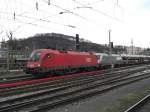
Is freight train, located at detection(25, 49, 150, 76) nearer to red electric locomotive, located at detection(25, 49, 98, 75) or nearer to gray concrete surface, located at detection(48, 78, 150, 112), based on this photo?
red electric locomotive, located at detection(25, 49, 98, 75)

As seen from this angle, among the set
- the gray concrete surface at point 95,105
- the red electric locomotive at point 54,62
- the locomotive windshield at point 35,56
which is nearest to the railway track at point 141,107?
the gray concrete surface at point 95,105

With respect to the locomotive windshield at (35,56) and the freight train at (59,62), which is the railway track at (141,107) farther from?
the locomotive windshield at (35,56)

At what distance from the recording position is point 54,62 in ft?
88.1

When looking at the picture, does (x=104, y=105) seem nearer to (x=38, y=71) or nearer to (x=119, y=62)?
(x=38, y=71)

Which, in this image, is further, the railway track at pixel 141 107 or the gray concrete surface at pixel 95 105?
the gray concrete surface at pixel 95 105

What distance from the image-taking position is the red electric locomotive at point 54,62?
2544 cm

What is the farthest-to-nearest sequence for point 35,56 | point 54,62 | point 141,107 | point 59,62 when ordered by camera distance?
point 59,62 → point 54,62 → point 35,56 → point 141,107

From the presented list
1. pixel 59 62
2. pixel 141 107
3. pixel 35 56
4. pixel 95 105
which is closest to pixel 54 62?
pixel 59 62

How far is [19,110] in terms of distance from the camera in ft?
36.4

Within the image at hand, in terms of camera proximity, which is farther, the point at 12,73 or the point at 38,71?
the point at 12,73

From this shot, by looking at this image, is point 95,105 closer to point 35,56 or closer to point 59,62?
point 35,56

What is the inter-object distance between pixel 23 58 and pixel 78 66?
7991 mm

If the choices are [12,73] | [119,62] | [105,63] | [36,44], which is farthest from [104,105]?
[36,44]

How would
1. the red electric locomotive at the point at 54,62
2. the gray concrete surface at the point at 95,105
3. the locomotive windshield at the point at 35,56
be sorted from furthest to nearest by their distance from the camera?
the locomotive windshield at the point at 35,56
the red electric locomotive at the point at 54,62
the gray concrete surface at the point at 95,105
